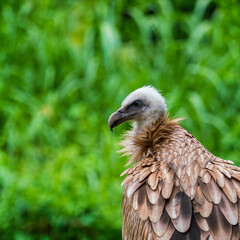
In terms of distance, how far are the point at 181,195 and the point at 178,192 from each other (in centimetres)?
3

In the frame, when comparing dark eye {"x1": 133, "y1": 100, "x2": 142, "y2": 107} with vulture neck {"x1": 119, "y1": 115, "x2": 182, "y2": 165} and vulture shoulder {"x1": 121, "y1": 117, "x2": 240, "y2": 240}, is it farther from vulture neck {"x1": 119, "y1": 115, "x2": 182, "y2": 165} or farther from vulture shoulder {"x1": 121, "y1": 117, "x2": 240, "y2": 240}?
vulture shoulder {"x1": 121, "y1": 117, "x2": 240, "y2": 240}

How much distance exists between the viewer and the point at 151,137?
292 centimetres

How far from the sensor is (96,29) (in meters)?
6.25

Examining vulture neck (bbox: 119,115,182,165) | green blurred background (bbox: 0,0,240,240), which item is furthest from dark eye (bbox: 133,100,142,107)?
green blurred background (bbox: 0,0,240,240)

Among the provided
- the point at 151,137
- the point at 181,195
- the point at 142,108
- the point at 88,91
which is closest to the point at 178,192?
the point at 181,195

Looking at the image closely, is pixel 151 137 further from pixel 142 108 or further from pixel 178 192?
pixel 178 192

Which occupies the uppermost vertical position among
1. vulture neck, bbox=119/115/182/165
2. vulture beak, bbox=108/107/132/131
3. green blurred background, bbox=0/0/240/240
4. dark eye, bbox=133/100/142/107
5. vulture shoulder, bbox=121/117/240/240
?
green blurred background, bbox=0/0/240/240

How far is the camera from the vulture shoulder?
7.44 feet

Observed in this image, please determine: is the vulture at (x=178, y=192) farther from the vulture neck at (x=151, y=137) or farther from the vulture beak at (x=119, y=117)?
the vulture beak at (x=119, y=117)

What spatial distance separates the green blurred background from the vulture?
5.11 ft

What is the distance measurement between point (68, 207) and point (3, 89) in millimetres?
1998

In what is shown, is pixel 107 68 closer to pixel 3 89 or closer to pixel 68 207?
pixel 3 89

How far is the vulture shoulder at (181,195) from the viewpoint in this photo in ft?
7.44

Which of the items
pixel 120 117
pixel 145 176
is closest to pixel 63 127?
pixel 120 117
